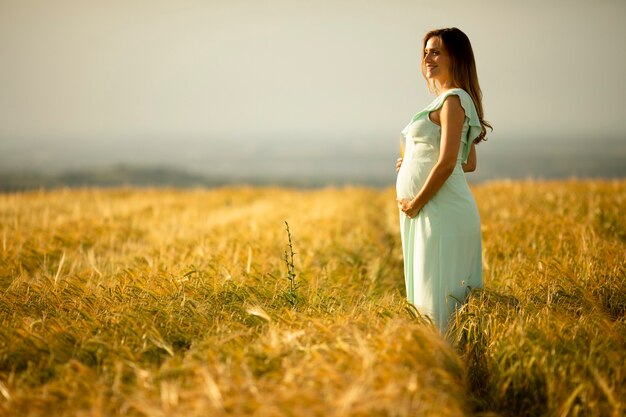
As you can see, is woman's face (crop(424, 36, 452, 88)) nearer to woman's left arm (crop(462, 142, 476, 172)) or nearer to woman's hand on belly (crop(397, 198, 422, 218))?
woman's left arm (crop(462, 142, 476, 172))

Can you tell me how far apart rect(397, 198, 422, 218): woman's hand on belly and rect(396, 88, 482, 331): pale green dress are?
5 cm

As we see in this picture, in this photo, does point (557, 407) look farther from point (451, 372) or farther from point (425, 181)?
point (425, 181)

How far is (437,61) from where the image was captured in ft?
11.1

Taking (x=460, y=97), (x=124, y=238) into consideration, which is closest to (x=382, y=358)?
(x=460, y=97)

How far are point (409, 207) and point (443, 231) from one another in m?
0.31

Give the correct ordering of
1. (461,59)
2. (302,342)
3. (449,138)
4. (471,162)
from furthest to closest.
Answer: (471,162) < (461,59) < (449,138) < (302,342)

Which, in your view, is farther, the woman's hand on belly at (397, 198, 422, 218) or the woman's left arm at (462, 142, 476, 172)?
the woman's left arm at (462, 142, 476, 172)

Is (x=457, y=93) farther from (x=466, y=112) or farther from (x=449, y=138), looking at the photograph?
(x=449, y=138)

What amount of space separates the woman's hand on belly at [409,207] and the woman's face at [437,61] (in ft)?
3.01

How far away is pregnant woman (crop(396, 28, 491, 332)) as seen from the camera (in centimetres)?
335

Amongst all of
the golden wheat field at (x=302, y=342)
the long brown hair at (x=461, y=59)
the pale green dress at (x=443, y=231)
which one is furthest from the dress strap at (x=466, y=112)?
the golden wheat field at (x=302, y=342)

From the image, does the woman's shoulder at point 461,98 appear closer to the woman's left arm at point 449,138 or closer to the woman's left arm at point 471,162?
the woman's left arm at point 449,138

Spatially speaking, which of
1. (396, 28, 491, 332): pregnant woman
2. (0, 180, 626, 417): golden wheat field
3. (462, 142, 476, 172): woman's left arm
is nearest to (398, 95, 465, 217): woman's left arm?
(396, 28, 491, 332): pregnant woman

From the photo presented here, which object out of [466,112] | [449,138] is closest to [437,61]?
[466,112]
